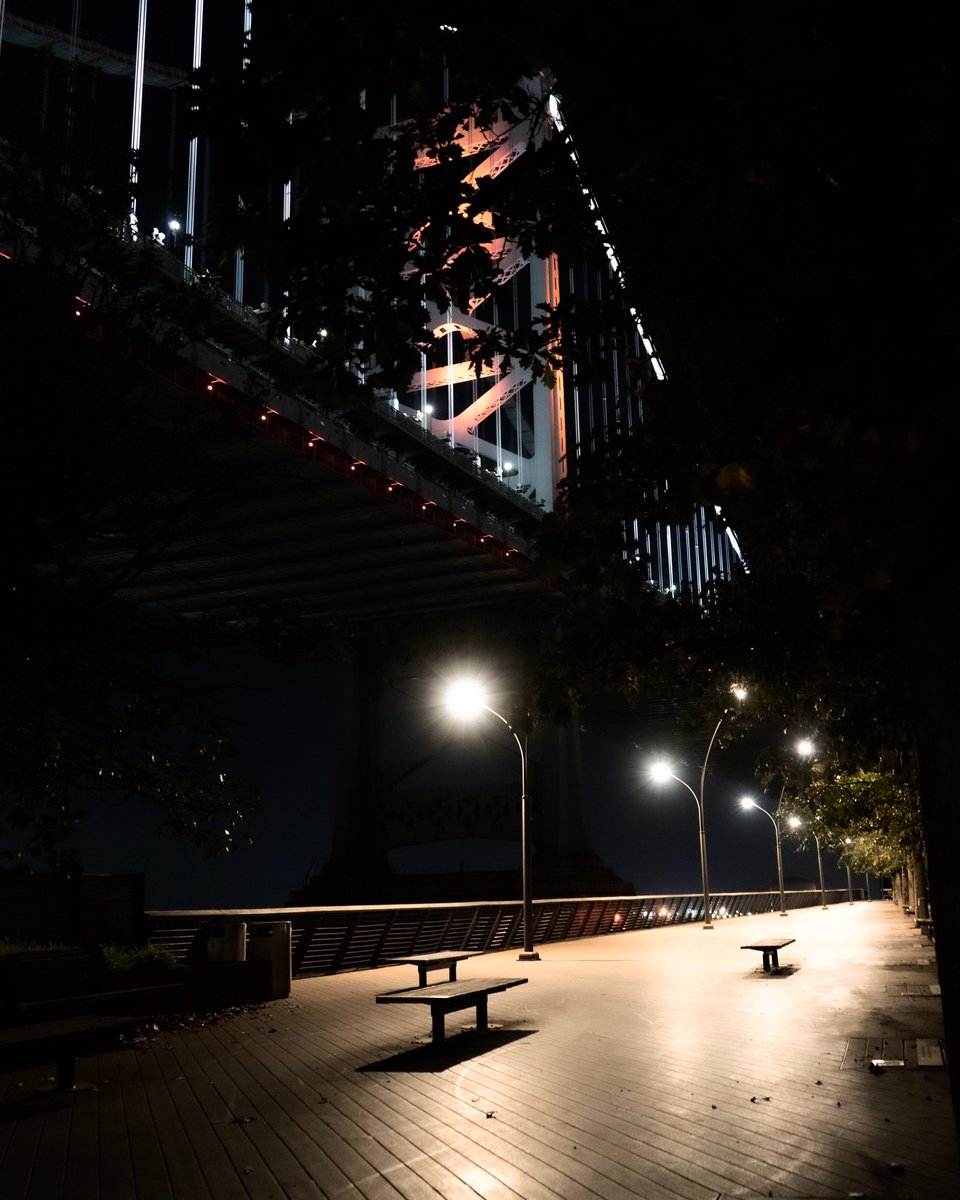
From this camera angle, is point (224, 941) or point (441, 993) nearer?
point (441, 993)

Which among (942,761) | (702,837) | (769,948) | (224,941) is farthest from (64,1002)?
Result: (702,837)

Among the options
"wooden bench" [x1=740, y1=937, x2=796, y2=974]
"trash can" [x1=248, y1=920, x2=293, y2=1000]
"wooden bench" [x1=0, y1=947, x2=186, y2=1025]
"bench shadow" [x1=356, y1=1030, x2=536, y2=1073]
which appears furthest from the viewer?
"wooden bench" [x1=740, y1=937, x2=796, y2=974]

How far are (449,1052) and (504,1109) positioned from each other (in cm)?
247

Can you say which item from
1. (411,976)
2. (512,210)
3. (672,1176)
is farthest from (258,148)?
(411,976)

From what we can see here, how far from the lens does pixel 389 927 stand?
19688mm

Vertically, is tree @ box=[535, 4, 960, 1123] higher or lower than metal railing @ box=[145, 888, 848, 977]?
higher

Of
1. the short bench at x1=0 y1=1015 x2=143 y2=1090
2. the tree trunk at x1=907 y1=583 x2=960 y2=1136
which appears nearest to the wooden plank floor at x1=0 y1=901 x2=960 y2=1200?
the short bench at x1=0 y1=1015 x2=143 y2=1090

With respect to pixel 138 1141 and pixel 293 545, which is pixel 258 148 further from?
pixel 293 545

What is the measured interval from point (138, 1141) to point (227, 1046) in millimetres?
3705

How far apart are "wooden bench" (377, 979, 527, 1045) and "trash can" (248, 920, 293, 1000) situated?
148 inches

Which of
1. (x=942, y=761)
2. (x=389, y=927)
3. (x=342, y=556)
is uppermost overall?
A: (x=342, y=556)

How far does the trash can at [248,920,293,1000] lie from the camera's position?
45.1ft

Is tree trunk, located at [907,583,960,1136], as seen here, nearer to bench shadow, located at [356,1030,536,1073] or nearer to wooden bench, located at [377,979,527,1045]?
bench shadow, located at [356,1030,536,1073]

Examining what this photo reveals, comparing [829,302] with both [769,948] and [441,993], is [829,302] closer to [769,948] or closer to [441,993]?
[441,993]
